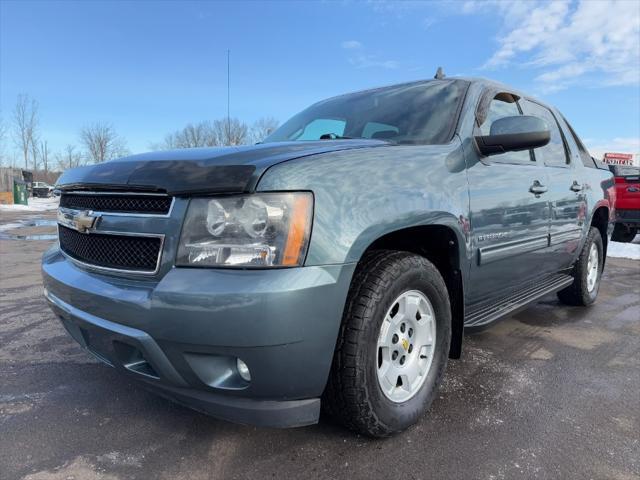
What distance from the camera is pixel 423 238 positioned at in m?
2.35

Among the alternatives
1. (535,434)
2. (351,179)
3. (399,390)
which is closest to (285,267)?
(351,179)

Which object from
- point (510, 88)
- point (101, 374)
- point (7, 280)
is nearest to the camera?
point (101, 374)

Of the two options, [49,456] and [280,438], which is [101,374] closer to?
[49,456]

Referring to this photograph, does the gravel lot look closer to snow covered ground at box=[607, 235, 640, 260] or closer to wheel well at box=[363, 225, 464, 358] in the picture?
wheel well at box=[363, 225, 464, 358]

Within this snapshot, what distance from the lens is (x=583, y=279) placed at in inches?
172

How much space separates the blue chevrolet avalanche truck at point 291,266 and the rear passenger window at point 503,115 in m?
0.17

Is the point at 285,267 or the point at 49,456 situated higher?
the point at 285,267

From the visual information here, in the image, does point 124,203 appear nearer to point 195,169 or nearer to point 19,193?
point 195,169

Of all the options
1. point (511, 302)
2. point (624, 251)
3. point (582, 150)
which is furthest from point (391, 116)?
point (624, 251)

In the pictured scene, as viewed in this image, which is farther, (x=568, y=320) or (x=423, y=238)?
(x=568, y=320)

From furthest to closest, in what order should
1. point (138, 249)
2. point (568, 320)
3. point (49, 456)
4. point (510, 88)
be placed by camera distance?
point (568, 320) → point (510, 88) → point (49, 456) → point (138, 249)

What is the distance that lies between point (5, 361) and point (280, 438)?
82.6 inches

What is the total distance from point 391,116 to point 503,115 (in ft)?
2.82

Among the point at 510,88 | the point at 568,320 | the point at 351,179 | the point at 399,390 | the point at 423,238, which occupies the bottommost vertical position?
the point at 568,320
